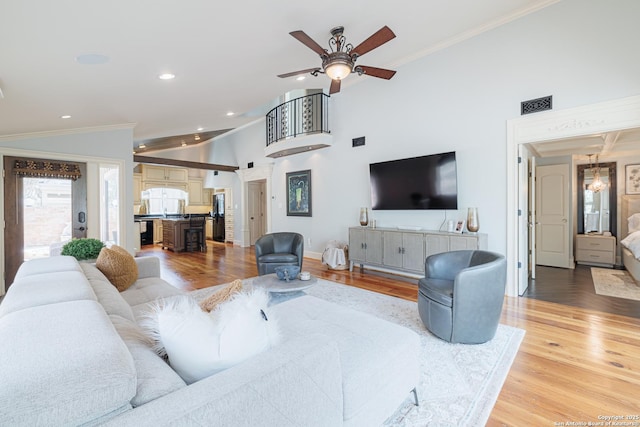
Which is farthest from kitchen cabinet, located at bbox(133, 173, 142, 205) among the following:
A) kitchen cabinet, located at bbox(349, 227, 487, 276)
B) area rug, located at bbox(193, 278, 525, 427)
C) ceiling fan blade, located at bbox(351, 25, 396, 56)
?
area rug, located at bbox(193, 278, 525, 427)

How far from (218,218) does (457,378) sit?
30.8 feet

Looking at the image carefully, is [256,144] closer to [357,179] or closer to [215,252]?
[215,252]

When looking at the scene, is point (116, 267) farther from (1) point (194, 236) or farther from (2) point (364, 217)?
(1) point (194, 236)

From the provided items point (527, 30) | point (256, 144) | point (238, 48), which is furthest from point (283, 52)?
point (256, 144)

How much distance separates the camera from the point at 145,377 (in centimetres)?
88

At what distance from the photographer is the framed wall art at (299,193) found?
21.9ft

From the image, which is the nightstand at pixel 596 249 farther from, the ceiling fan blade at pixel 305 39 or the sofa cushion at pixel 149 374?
the sofa cushion at pixel 149 374

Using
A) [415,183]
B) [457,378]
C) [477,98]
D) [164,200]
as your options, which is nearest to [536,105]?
[477,98]

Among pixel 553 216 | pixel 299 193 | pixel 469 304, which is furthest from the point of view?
pixel 299 193

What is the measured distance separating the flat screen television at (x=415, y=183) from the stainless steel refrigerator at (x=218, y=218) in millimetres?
6470

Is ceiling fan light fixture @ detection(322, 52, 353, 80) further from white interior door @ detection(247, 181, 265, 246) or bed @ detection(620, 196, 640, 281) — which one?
white interior door @ detection(247, 181, 265, 246)

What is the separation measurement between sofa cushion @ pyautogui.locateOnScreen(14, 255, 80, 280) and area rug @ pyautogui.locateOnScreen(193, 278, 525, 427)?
2.32 metres

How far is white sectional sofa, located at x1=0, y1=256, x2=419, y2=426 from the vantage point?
2.27ft

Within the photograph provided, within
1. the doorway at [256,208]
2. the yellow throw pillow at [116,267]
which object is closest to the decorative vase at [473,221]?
the yellow throw pillow at [116,267]
